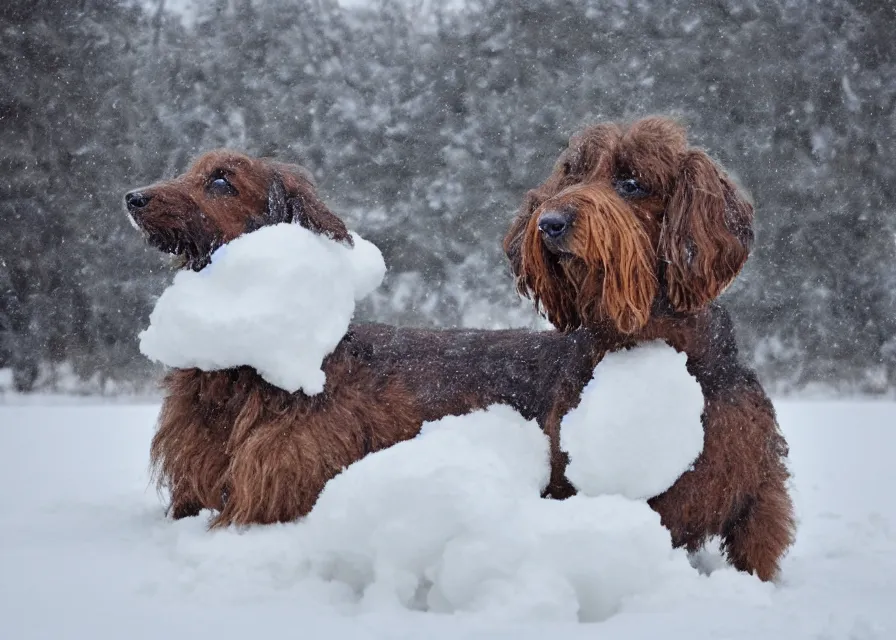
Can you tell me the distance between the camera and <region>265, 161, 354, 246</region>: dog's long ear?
3.48m

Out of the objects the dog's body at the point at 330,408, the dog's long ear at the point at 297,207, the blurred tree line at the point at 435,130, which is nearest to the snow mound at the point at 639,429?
the dog's body at the point at 330,408

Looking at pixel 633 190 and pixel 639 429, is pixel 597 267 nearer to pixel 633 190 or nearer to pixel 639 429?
A: pixel 633 190

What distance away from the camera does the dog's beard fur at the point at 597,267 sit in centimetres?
266

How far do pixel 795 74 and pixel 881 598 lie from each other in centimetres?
848

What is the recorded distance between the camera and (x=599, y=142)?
2930 mm

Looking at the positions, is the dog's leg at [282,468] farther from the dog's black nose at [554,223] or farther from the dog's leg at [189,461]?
the dog's black nose at [554,223]

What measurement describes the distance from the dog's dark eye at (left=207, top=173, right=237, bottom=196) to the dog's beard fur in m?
1.18

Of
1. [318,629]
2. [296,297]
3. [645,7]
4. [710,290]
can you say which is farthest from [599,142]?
[645,7]

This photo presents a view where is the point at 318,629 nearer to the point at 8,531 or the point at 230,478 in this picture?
the point at 230,478

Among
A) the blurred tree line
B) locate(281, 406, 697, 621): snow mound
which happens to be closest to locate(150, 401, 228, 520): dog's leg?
locate(281, 406, 697, 621): snow mound

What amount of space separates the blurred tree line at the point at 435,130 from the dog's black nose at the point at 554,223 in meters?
7.19

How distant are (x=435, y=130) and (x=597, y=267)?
7.67 m

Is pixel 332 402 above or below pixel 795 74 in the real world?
below

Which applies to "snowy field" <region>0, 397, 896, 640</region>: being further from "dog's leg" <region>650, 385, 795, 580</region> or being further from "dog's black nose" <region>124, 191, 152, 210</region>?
"dog's black nose" <region>124, 191, 152, 210</region>
